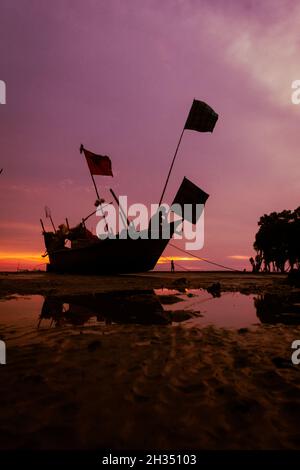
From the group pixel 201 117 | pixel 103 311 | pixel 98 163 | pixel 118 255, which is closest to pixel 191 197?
pixel 201 117

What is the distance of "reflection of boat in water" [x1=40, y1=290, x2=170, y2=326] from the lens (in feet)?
21.2

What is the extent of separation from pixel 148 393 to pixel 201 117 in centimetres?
2111

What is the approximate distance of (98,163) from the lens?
1046 inches

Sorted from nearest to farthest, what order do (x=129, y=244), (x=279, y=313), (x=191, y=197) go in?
(x=279, y=313)
(x=191, y=197)
(x=129, y=244)

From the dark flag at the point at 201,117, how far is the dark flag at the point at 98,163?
28.1ft

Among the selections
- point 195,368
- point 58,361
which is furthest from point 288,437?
point 58,361

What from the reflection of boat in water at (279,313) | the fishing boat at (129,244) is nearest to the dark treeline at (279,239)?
the fishing boat at (129,244)

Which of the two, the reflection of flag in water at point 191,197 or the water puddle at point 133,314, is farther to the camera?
the reflection of flag in water at point 191,197

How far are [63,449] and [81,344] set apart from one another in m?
2.55

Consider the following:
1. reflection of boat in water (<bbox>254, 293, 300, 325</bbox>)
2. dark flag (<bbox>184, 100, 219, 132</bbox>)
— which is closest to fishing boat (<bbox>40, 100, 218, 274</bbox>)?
dark flag (<bbox>184, 100, 219, 132</bbox>)

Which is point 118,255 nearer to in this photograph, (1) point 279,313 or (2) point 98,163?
(2) point 98,163

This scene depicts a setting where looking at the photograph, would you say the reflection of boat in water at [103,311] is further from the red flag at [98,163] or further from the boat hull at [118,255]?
the red flag at [98,163]

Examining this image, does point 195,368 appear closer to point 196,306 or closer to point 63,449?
point 63,449

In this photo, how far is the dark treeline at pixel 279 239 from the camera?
4481 cm
